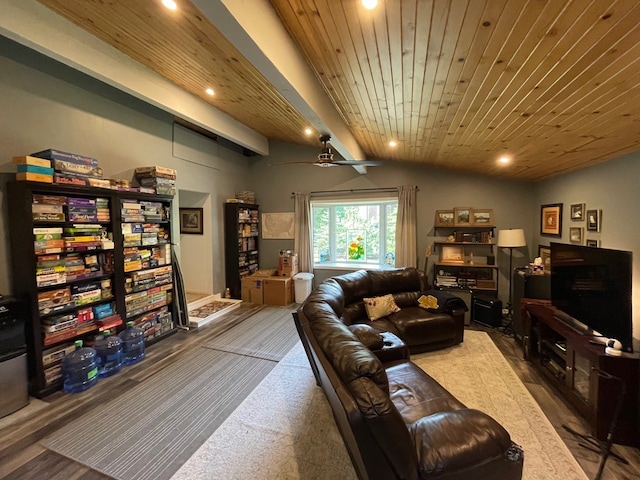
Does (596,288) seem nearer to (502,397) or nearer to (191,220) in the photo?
(502,397)

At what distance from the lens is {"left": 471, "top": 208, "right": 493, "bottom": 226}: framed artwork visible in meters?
4.78

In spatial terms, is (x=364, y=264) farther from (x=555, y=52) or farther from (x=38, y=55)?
(x=38, y=55)

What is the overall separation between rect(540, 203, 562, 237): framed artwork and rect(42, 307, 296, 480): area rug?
418 cm

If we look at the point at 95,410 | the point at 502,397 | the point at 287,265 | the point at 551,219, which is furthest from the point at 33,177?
the point at 551,219

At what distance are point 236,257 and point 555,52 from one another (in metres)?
5.25

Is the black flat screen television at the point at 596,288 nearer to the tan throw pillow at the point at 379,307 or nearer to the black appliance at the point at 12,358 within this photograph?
the tan throw pillow at the point at 379,307

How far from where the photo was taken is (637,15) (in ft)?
3.69

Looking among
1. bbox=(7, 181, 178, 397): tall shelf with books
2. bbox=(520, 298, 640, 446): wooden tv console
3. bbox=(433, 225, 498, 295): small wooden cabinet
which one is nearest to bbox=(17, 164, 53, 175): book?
bbox=(7, 181, 178, 397): tall shelf with books

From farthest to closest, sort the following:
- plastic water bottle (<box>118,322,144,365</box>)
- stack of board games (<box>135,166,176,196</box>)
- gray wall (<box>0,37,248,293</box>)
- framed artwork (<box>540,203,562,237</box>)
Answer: framed artwork (<box>540,203,562,237</box>) → stack of board games (<box>135,166,176,196</box>) → plastic water bottle (<box>118,322,144,365</box>) → gray wall (<box>0,37,248,293</box>)

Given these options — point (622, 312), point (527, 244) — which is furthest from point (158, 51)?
point (527, 244)

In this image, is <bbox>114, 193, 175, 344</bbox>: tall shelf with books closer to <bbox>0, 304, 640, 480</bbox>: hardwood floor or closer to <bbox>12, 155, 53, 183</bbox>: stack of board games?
<bbox>0, 304, 640, 480</bbox>: hardwood floor

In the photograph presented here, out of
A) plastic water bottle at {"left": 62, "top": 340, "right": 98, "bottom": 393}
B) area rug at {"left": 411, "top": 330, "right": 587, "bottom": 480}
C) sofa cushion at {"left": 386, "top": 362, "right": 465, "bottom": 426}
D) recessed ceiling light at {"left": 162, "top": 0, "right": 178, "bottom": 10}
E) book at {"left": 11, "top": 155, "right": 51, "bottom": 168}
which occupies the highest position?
recessed ceiling light at {"left": 162, "top": 0, "right": 178, "bottom": 10}

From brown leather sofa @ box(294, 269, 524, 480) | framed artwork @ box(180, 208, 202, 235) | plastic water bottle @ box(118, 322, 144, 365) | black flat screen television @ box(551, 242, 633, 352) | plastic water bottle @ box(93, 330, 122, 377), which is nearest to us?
brown leather sofa @ box(294, 269, 524, 480)

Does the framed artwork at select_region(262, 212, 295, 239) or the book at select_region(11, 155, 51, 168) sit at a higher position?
the book at select_region(11, 155, 51, 168)
